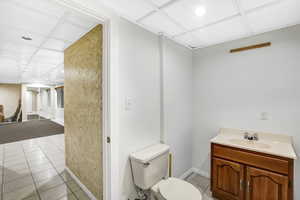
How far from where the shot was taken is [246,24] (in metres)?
1.73

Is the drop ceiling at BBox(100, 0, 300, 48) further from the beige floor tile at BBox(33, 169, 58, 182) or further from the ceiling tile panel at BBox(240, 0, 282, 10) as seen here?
the beige floor tile at BBox(33, 169, 58, 182)

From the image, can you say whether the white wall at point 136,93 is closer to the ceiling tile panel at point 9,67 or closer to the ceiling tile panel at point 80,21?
the ceiling tile panel at point 80,21

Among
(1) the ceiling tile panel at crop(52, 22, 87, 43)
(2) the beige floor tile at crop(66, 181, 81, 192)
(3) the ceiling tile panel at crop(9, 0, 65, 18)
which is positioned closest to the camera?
(3) the ceiling tile panel at crop(9, 0, 65, 18)

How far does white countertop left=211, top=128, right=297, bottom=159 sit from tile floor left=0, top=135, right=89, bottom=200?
7.32ft

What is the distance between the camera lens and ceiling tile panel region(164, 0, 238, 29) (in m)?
1.31

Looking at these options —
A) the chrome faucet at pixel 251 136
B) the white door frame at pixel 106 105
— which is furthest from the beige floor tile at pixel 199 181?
the white door frame at pixel 106 105

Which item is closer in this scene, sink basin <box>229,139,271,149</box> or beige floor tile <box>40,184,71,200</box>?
sink basin <box>229,139,271,149</box>

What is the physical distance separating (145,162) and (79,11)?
5.28ft

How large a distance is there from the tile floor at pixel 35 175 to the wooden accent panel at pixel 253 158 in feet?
6.59

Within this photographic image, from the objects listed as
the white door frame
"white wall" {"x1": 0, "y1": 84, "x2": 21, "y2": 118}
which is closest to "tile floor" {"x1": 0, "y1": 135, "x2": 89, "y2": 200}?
the white door frame

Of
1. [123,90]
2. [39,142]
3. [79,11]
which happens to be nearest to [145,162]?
[123,90]

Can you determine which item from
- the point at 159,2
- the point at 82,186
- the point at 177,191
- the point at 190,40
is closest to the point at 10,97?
the point at 82,186

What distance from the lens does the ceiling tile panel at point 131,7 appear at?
4.25 feet

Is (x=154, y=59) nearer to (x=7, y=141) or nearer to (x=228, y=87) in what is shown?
(x=228, y=87)
